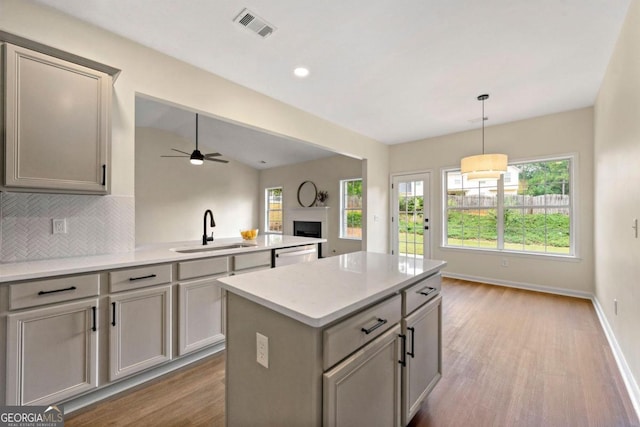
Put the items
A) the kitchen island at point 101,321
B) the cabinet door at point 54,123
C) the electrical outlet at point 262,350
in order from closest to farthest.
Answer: the electrical outlet at point 262,350
the kitchen island at point 101,321
the cabinet door at point 54,123

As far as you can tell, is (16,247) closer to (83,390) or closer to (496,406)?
(83,390)

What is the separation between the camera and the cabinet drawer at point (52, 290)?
4.87ft

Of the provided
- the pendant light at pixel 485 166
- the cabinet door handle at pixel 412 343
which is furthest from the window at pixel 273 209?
the cabinet door handle at pixel 412 343

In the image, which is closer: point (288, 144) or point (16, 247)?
point (16, 247)

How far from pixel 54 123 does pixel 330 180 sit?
5.63 m

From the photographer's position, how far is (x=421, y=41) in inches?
94.3

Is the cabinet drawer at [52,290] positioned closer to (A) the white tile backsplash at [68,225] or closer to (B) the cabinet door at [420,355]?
(A) the white tile backsplash at [68,225]

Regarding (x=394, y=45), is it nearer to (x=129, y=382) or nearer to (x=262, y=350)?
(x=262, y=350)

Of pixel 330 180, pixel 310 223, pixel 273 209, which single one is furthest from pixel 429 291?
pixel 273 209

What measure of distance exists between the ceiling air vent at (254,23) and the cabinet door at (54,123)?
1.11m

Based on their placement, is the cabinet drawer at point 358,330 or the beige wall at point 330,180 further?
the beige wall at point 330,180

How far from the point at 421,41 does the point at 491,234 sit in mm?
3631

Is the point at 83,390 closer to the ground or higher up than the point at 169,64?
closer to the ground

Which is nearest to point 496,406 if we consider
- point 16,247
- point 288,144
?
point 16,247
